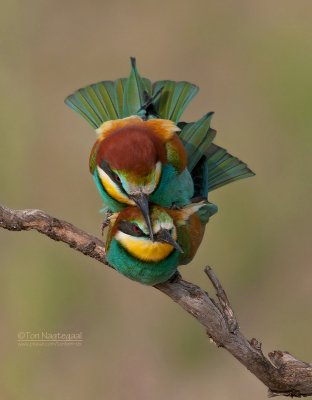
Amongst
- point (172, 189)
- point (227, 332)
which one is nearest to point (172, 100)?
point (172, 189)

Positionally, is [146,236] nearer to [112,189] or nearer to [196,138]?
[112,189]

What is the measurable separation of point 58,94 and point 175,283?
5.46ft

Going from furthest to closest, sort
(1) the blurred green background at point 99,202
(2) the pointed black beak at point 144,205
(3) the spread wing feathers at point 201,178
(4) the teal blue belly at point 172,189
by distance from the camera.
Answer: (1) the blurred green background at point 99,202
(3) the spread wing feathers at point 201,178
(4) the teal blue belly at point 172,189
(2) the pointed black beak at point 144,205

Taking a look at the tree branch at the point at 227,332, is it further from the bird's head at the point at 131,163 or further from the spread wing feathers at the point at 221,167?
the spread wing feathers at the point at 221,167

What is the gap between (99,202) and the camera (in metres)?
4.50

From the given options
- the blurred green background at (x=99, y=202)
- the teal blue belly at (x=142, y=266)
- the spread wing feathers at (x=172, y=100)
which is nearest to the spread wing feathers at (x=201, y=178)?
the spread wing feathers at (x=172, y=100)

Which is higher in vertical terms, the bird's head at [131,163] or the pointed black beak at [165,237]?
the bird's head at [131,163]

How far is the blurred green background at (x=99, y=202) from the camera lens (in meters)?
4.35

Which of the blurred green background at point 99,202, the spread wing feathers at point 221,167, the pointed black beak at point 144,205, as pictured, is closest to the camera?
the pointed black beak at point 144,205

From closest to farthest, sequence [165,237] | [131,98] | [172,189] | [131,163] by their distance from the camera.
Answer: [165,237]
[131,163]
[172,189]
[131,98]

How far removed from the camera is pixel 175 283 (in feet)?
11.1

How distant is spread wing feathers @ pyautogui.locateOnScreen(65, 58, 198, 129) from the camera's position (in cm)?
394

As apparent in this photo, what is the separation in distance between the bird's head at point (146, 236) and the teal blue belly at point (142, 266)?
0.01 m

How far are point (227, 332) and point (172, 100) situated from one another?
874 mm
